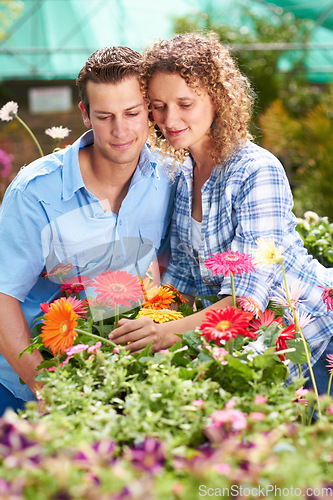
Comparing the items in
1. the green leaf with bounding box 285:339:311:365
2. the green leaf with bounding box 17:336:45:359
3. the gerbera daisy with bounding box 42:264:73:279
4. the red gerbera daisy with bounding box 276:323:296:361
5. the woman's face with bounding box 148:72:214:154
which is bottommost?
the green leaf with bounding box 285:339:311:365

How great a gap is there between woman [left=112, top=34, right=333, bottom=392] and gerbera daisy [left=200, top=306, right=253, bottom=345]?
0.29m

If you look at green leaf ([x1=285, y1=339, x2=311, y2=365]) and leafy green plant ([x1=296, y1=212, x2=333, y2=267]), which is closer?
green leaf ([x1=285, y1=339, x2=311, y2=365])

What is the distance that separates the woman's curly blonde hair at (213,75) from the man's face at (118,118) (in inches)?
2.2

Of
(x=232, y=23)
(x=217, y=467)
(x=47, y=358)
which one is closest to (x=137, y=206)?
(x=47, y=358)

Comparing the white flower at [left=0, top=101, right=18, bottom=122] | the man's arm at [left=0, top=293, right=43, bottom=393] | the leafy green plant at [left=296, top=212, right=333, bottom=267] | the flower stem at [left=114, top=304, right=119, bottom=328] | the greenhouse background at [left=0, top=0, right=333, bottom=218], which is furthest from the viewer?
the greenhouse background at [left=0, top=0, right=333, bottom=218]

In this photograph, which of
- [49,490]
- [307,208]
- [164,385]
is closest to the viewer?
[49,490]

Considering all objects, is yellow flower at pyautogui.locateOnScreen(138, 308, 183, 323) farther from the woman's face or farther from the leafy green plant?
the leafy green plant

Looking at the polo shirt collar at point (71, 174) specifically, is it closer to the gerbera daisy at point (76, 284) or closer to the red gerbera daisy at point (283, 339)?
the gerbera daisy at point (76, 284)

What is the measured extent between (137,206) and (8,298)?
0.60m

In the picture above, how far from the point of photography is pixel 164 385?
118cm

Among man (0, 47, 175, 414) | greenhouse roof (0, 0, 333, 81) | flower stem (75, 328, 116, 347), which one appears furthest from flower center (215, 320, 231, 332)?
greenhouse roof (0, 0, 333, 81)

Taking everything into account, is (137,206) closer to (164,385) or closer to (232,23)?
(164,385)

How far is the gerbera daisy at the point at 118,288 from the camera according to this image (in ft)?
5.01

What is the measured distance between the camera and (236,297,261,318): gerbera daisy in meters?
1.60
